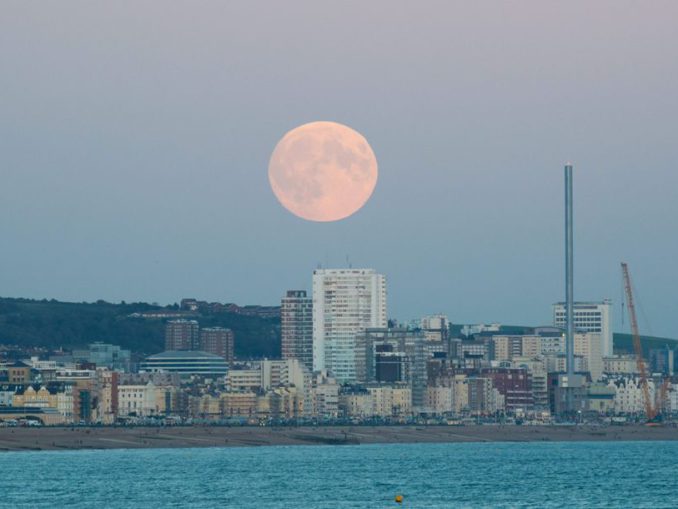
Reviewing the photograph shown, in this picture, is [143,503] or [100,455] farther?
[100,455]

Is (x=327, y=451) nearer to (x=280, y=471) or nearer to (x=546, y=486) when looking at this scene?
(x=280, y=471)

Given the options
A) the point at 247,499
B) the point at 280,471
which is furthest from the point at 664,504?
the point at 280,471

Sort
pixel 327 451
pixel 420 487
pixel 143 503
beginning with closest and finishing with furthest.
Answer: pixel 143 503 < pixel 420 487 < pixel 327 451

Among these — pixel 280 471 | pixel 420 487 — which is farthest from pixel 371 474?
pixel 420 487

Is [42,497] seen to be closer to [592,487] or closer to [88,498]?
[88,498]

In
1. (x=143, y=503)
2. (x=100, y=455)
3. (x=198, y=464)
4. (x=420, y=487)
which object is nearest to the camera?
(x=143, y=503)

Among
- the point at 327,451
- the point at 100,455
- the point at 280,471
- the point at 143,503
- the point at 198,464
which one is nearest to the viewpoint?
the point at 143,503
